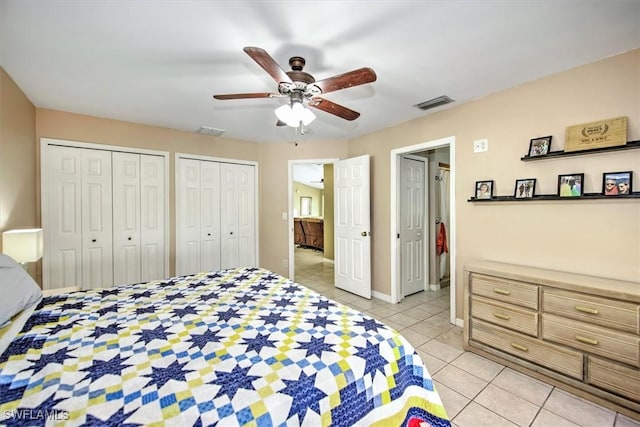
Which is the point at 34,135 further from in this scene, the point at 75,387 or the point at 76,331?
the point at 75,387

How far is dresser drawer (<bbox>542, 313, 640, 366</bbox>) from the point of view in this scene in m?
1.65

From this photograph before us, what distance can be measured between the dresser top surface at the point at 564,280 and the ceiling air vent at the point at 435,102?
66.4 inches

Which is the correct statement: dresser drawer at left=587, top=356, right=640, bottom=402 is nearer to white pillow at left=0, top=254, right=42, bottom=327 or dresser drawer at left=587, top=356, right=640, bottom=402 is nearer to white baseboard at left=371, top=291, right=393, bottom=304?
white baseboard at left=371, top=291, right=393, bottom=304

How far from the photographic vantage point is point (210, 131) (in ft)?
12.6

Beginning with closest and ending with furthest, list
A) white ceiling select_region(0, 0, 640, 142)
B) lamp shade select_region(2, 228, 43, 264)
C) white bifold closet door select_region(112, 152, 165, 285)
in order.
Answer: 1. white ceiling select_region(0, 0, 640, 142)
2. lamp shade select_region(2, 228, 43, 264)
3. white bifold closet door select_region(112, 152, 165, 285)

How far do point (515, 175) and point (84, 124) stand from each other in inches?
186

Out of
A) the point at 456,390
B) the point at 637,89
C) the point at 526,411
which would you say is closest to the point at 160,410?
the point at 456,390

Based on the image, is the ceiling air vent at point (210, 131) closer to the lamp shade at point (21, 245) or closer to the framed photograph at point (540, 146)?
the lamp shade at point (21, 245)

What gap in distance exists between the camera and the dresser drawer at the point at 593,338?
165 centimetres

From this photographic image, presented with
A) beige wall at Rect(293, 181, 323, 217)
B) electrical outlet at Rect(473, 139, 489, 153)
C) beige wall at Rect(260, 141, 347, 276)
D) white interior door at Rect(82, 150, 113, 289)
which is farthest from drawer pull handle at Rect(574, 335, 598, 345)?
beige wall at Rect(293, 181, 323, 217)

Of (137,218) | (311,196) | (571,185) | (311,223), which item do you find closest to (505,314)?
(571,185)

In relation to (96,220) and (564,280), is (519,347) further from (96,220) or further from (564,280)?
(96,220)

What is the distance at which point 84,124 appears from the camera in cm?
319

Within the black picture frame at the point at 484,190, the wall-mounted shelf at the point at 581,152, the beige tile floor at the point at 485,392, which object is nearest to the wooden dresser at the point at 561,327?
the beige tile floor at the point at 485,392
